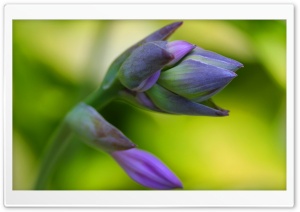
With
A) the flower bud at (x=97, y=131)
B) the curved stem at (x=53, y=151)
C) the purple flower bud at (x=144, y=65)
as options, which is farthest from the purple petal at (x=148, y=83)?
the curved stem at (x=53, y=151)

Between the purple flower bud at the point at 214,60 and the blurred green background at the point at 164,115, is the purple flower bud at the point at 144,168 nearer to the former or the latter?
the blurred green background at the point at 164,115

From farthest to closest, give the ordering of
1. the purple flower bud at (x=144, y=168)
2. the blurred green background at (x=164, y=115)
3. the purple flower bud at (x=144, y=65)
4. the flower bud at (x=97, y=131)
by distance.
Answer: the blurred green background at (x=164, y=115) → the purple flower bud at (x=144, y=168) → the flower bud at (x=97, y=131) → the purple flower bud at (x=144, y=65)
